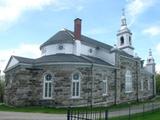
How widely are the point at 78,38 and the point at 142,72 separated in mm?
14996

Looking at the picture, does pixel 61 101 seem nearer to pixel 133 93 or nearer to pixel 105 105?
pixel 105 105

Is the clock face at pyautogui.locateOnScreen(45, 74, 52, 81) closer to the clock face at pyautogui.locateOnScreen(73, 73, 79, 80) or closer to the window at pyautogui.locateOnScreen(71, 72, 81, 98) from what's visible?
the window at pyautogui.locateOnScreen(71, 72, 81, 98)

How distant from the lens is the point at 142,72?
148 feet

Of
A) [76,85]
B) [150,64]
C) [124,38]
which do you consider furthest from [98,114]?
[150,64]

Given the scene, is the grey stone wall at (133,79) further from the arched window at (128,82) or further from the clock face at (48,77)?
the clock face at (48,77)

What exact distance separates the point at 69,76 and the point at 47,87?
2764 millimetres

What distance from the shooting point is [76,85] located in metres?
30.9

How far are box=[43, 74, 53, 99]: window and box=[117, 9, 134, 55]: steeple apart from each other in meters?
18.9

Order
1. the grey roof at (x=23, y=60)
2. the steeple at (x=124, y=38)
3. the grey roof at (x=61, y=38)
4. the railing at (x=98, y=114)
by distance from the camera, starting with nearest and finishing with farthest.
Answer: the railing at (x=98, y=114), the grey roof at (x=23, y=60), the grey roof at (x=61, y=38), the steeple at (x=124, y=38)

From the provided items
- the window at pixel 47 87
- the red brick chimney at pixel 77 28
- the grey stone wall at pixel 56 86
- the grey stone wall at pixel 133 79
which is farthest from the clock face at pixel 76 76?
the grey stone wall at pixel 133 79

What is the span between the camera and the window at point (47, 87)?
30812 millimetres

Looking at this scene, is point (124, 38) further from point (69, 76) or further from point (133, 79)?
point (69, 76)

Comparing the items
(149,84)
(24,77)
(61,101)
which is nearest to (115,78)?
(61,101)

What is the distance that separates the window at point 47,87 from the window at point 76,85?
2.44 metres
